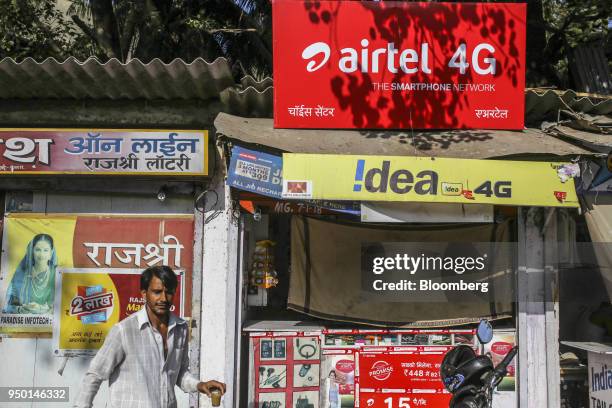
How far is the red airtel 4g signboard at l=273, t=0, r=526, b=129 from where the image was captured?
6.18 m

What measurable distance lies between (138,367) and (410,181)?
8.68 feet

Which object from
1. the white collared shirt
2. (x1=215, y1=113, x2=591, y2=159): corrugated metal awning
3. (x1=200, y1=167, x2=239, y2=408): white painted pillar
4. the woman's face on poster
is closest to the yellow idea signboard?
(x1=215, y1=113, x2=591, y2=159): corrugated metal awning

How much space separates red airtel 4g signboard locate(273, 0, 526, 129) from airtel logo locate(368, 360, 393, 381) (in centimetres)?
229

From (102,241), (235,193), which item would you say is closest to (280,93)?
(235,193)

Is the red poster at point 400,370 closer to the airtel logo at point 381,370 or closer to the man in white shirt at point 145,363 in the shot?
the airtel logo at point 381,370

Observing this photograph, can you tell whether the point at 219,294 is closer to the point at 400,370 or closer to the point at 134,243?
the point at 134,243

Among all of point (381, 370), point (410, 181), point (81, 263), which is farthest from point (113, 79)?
point (381, 370)

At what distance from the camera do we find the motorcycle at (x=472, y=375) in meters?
4.46

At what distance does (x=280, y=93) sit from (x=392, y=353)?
272cm

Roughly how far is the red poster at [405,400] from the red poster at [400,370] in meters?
0.06

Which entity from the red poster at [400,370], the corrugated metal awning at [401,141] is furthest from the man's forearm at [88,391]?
the red poster at [400,370]

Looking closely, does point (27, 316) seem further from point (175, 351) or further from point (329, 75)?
point (329, 75)

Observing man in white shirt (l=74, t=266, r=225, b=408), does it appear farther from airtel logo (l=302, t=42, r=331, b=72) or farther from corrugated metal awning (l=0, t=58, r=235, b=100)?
airtel logo (l=302, t=42, r=331, b=72)

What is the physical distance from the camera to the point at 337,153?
5.81m
